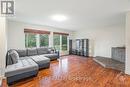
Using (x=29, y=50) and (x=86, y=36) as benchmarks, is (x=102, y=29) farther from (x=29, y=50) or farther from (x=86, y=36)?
(x=29, y=50)

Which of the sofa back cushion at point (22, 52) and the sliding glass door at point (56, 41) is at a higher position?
the sliding glass door at point (56, 41)

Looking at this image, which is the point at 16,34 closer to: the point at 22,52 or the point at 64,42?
the point at 22,52

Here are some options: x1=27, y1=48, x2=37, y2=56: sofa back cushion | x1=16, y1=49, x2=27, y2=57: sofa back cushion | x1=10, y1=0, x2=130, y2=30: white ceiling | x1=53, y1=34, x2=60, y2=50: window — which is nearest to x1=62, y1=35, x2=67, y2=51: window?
x1=53, y1=34, x2=60, y2=50: window

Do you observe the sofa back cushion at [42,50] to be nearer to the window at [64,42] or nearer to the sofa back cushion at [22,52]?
the sofa back cushion at [22,52]

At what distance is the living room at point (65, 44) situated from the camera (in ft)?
9.25

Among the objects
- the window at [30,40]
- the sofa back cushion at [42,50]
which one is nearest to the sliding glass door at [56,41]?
the sofa back cushion at [42,50]

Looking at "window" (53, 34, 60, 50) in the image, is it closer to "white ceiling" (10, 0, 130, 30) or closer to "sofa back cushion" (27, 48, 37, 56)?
"sofa back cushion" (27, 48, 37, 56)

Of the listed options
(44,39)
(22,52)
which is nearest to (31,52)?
(22,52)

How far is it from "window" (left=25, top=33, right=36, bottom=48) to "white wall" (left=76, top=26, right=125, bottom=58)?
415 cm

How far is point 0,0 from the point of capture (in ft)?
8.23

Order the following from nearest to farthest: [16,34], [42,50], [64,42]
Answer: [16,34] → [42,50] → [64,42]

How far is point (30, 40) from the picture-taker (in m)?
6.02

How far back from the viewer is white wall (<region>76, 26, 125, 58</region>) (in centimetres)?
586

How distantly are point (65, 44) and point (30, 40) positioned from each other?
3.34 metres
